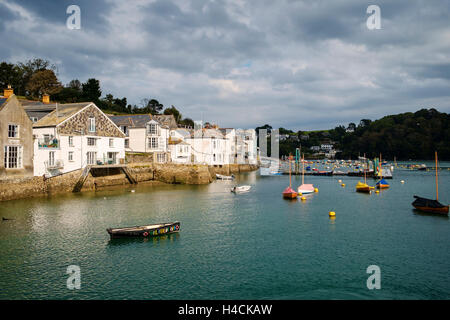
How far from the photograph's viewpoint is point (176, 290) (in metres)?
16.6

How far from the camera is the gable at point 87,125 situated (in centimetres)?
4734

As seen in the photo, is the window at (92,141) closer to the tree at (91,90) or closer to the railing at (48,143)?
the railing at (48,143)

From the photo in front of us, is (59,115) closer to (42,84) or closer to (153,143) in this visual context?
(153,143)

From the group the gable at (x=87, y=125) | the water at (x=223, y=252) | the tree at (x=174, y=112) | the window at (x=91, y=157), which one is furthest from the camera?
the tree at (x=174, y=112)

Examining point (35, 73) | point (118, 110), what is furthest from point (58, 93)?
point (118, 110)

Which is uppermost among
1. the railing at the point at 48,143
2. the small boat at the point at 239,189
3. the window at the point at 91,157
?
the railing at the point at 48,143

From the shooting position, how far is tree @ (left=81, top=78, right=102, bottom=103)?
11346 centimetres

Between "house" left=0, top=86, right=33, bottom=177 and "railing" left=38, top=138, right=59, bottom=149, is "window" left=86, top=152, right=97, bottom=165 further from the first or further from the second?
"house" left=0, top=86, right=33, bottom=177

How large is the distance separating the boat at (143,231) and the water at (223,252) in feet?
1.87

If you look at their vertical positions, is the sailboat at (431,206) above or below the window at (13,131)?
below

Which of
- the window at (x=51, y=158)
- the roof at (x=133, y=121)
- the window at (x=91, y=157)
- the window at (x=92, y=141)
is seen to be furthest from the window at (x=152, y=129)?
the window at (x=51, y=158)

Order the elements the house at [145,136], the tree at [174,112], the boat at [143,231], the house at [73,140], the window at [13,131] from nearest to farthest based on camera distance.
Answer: the boat at [143,231]
the window at [13,131]
the house at [73,140]
the house at [145,136]
the tree at [174,112]

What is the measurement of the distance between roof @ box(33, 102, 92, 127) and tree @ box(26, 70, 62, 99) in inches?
2120
